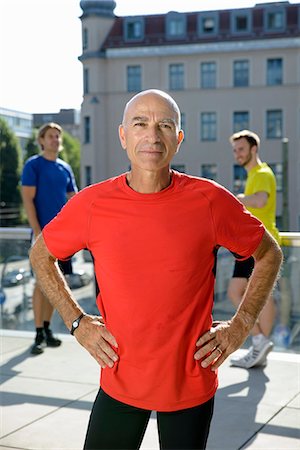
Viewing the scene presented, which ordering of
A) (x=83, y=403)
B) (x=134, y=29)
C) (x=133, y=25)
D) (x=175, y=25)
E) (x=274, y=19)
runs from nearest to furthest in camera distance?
(x=83, y=403)
(x=274, y=19)
(x=175, y=25)
(x=134, y=29)
(x=133, y=25)

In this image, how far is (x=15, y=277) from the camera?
25.2ft

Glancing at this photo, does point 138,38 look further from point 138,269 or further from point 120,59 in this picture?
point 138,269

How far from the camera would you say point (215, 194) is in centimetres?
252

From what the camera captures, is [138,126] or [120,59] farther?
[120,59]

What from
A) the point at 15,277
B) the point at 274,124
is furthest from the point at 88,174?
the point at 15,277

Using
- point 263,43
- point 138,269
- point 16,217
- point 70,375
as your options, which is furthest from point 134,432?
point 16,217

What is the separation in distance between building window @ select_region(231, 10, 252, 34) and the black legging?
5935cm

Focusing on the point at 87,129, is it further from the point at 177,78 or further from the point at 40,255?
the point at 40,255

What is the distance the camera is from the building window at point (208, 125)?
2343 inches

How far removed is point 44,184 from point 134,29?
58.2m

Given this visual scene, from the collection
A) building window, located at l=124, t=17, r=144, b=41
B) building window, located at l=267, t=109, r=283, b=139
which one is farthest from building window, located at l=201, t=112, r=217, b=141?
building window, located at l=124, t=17, r=144, b=41

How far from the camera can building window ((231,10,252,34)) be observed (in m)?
59.8

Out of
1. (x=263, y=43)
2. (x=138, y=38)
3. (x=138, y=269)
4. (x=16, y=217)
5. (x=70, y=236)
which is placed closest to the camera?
(x=138, y=269)

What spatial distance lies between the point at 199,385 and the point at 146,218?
0.55m
